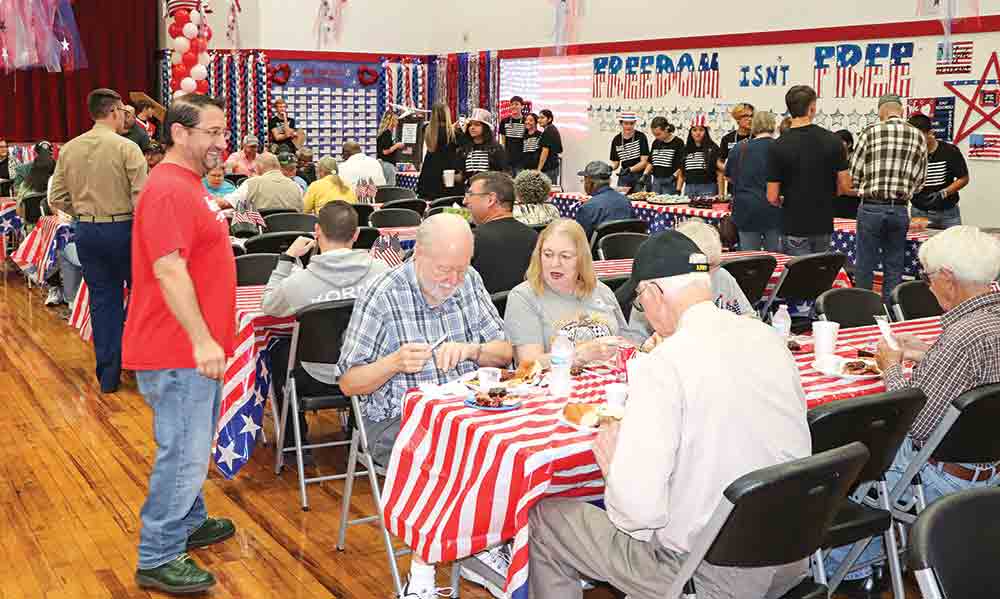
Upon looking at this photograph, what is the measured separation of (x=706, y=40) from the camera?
13562 millimetres

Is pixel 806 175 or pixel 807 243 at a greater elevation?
pixel 806 175

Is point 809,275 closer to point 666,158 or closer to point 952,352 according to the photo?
point 952,352

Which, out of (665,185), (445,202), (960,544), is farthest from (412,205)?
(960,544)

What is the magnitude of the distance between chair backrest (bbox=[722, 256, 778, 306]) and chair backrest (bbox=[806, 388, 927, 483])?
9.46 feet

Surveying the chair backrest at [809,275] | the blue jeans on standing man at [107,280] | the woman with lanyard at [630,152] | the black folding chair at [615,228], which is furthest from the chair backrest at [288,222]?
the woman with lanyard at [630,152]

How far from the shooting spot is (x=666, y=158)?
1318 centimetres

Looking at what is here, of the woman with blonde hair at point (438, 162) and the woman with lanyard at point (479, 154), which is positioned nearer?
the woman with lanyard at point (479, 154)

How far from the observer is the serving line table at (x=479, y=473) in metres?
2.79

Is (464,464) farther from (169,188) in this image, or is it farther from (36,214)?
(36,214)

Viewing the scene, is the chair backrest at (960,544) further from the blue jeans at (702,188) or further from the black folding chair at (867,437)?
the blue jeans at (702,188)

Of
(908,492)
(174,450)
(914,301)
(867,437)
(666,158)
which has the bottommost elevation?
(908,492)

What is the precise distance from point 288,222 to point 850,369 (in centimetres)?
477

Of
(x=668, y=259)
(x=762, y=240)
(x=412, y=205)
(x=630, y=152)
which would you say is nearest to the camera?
(x=668, y=259)

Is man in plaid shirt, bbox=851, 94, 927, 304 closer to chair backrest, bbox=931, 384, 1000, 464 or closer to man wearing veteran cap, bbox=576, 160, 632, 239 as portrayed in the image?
man wearing veteran cap, bbox=576, 160, 632, 239
